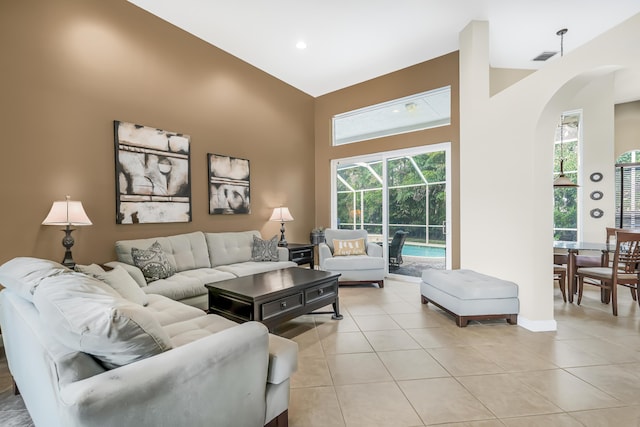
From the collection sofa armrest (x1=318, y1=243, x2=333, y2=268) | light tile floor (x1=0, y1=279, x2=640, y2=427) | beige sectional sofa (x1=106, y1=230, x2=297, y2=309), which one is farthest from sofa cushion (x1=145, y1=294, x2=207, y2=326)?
sofa armrest (x1=318, y1=243, x2=333, y2=268)

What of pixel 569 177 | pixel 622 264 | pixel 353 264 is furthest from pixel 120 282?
pixel 569 177

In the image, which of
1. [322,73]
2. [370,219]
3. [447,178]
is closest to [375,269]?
[370,219]

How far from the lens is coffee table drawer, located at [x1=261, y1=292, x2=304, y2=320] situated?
2652mm

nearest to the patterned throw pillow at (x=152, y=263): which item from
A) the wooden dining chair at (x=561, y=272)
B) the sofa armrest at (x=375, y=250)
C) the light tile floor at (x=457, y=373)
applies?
the light tile floor at (x=457, y=373)

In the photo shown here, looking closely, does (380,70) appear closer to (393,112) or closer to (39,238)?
(393,112)

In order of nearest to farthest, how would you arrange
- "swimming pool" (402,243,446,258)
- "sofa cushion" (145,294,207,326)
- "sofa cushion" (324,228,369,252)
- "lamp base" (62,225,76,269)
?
"sofa cushion" (145,294,207,326) → "lamp base" (62,225,76,269) → "swimming pool" (402,243,446,258) → "sofa cushion" (324,228,369,252)

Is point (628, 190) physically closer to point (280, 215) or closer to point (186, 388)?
point (280, 215)

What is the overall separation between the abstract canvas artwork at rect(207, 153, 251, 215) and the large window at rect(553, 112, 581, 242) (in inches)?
220

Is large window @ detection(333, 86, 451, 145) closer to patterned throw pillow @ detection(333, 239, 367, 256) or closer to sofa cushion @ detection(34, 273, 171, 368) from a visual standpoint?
patterned throw pillow @ detection(333, 239, 367, 256)

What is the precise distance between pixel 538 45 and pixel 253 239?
5145 millimetres

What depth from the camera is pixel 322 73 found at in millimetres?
5391

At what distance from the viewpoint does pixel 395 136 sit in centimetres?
544

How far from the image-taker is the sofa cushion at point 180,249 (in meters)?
3.33

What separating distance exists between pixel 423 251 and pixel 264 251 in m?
2.79
